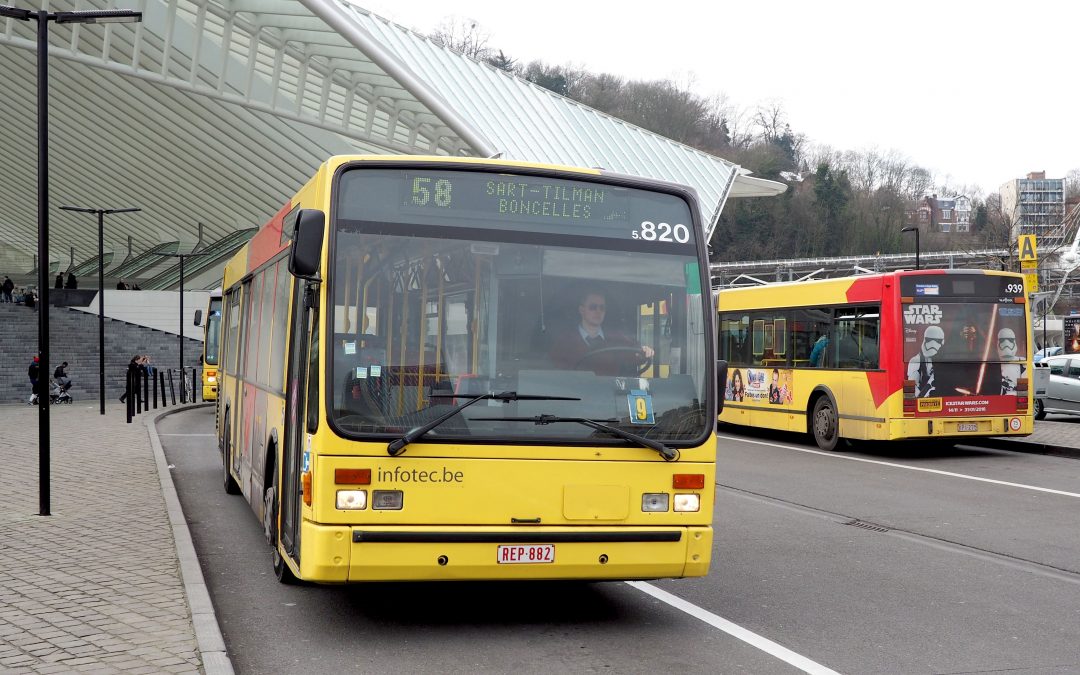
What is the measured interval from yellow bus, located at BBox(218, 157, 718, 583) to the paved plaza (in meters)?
0.82

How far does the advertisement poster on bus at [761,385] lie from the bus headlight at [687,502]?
13666mm

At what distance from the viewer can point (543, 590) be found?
26.2ft

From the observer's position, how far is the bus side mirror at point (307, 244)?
6277 millimetres

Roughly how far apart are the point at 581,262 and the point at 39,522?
19.4 ft

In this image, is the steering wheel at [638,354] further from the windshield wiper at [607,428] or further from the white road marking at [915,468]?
the white road marking at [915,468]

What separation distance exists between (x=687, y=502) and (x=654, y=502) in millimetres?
196

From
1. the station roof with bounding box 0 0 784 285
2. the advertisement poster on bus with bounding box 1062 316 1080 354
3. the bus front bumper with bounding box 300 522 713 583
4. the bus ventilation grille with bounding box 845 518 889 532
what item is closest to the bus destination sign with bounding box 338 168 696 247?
the bus front bumper with bounding box 300 522 713 583

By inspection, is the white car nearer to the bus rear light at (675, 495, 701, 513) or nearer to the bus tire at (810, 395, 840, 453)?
the bus tire at (810, 395, 840, 453)

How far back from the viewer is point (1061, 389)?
25.6 metres

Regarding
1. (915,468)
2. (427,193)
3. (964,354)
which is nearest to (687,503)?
(427,193)

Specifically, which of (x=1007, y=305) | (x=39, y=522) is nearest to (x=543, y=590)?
(x=39, y=522)

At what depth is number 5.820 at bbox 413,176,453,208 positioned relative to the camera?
679cm

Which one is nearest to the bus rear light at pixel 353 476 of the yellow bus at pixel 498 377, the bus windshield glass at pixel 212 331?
the yellow bus at pixel 498 377

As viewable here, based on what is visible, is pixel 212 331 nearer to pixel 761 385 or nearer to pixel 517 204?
pixel 761 385
